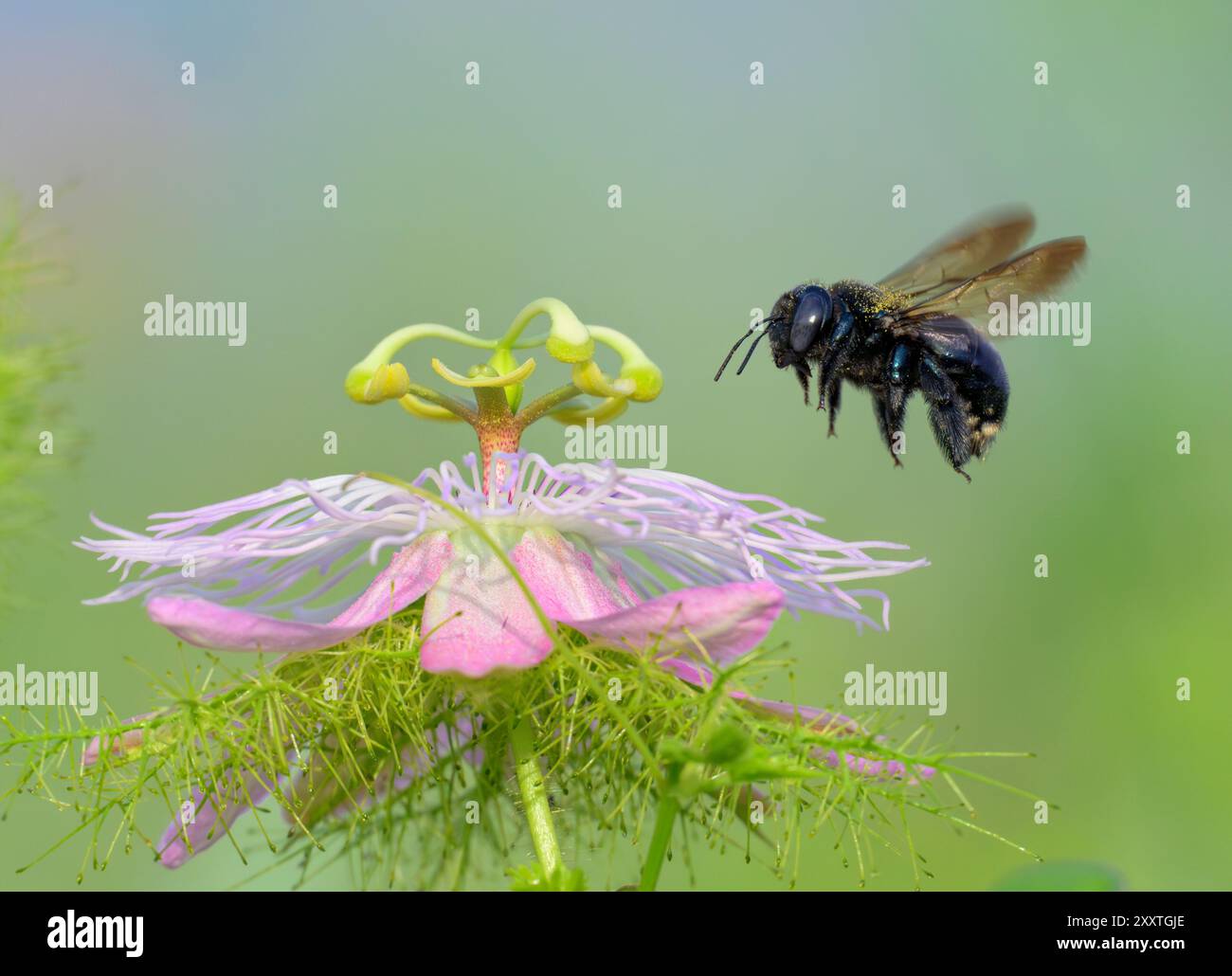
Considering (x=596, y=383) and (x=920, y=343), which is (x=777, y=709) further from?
(x=920, y=343)

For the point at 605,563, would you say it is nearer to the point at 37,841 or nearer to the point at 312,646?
the point at 312,646

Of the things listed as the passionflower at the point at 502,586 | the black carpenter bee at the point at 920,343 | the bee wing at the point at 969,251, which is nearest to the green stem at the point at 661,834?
the passionflower at the point at 502,586

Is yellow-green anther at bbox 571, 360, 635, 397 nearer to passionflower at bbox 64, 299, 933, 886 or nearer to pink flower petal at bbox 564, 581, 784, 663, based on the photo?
passionflower at bbox 64, 299, 933, 886

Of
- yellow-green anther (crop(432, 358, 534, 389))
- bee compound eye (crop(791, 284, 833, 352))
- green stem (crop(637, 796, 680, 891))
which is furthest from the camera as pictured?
bee compound eye (crop(791, 284, 833, 352))

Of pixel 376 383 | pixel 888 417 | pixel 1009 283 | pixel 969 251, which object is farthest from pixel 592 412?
pixel 969 251

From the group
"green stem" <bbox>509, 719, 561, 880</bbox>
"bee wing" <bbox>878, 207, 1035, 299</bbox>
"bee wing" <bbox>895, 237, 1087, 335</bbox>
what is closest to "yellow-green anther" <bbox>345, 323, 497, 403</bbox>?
"green stem" <bbox>509, 719, 561, 880</bbox>
